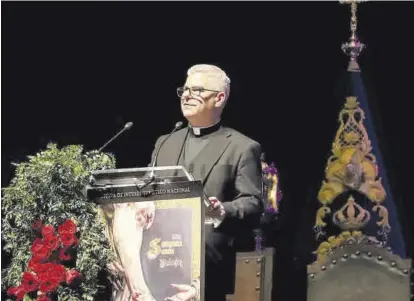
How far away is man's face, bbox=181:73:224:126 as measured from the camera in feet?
14.7

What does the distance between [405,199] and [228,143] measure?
1111mm

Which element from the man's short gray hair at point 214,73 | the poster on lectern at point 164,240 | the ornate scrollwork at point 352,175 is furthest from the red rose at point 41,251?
the ornate scrollwork at point 352,175

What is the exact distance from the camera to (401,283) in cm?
481

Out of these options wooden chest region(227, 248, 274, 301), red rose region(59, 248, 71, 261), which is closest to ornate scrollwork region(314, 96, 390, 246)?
wooden chest region(227, 248, 274, 301)

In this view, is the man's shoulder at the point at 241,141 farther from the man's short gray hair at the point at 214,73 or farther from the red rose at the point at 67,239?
the red rose at the point at 67,239

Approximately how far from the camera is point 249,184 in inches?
175

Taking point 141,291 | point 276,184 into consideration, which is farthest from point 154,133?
point 141,291

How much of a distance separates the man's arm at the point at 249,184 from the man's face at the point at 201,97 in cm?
19

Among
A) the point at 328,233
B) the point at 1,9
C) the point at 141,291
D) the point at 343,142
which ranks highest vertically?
the point at 1,9

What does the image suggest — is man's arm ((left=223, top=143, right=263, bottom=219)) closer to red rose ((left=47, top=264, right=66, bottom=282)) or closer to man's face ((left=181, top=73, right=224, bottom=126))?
man's face ((left=181, top=73, right=224, bottom=126))

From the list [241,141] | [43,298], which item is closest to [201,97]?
[241,141]

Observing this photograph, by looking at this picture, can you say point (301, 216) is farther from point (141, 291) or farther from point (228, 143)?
point (141, 291)

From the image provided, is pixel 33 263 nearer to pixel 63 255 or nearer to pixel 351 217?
pixel 63 255

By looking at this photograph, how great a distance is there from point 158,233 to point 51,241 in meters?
0.33
